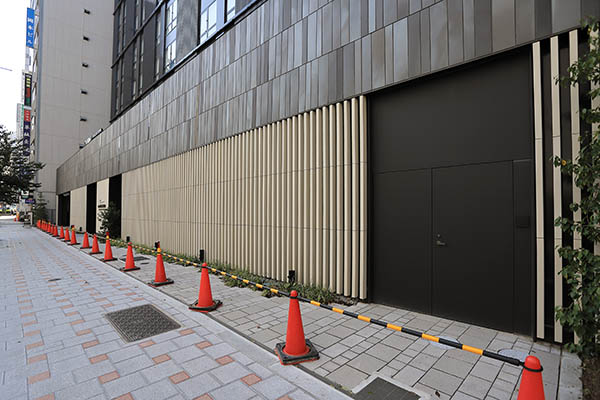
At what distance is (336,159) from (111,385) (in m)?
5.52

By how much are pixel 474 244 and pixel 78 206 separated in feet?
119

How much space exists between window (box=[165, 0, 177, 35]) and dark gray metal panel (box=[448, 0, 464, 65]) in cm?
1614

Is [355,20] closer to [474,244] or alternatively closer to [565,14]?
[565,14]

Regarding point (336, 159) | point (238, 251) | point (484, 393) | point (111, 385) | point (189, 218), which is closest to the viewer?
point (484, 393)

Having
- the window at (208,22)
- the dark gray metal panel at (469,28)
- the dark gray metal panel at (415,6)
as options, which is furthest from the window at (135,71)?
the dark gray metal panel at (469,28)

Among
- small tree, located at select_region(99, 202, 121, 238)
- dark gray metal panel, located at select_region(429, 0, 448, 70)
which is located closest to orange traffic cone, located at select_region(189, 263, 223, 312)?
dark gray metal panel, located at select_region(429, 0, 448, 70)

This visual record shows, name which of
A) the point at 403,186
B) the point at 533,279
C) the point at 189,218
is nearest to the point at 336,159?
the point at 403,186

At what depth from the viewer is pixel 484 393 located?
3.25 meters

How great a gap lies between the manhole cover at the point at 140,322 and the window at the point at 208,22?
11.2 metres

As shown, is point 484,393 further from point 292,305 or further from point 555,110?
point 555,110

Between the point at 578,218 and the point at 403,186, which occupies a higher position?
the point at 403,186

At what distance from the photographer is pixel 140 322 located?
5.45 m

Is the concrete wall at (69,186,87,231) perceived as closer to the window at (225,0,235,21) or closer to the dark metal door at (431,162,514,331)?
the window at (225,0,235,21)

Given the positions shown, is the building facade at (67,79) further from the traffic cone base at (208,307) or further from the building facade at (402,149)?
the traffic cone base at (208,307)
